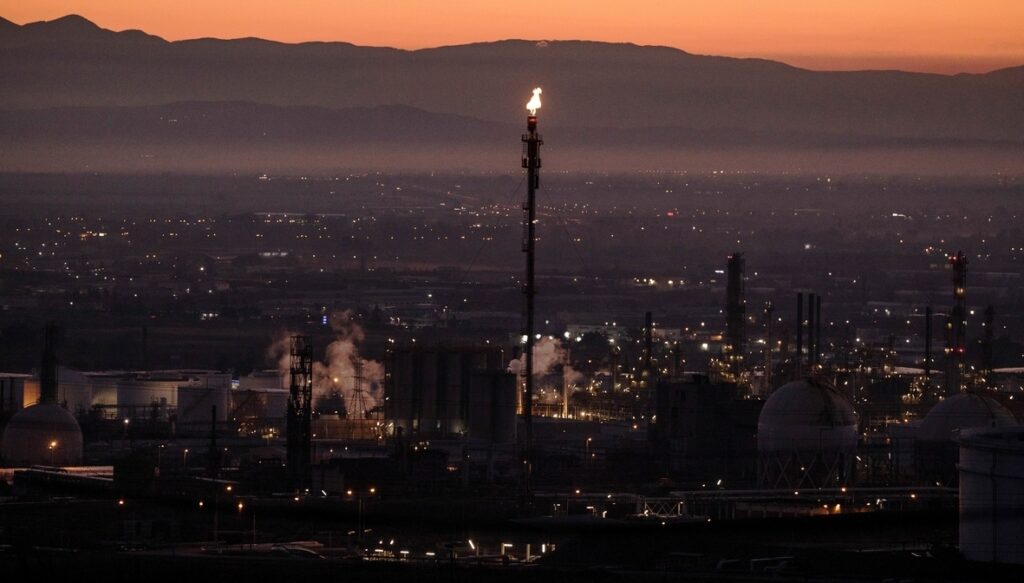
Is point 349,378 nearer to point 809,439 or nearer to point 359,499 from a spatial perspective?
point 809,439

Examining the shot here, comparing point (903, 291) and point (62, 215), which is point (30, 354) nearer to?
point (62, 215)

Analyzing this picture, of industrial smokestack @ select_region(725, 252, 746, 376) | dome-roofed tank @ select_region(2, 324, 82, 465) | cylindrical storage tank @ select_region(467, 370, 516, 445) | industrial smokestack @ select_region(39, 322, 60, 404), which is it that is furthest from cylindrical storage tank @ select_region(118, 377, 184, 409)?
industrial smokestack @ select_region(725, 252, 746, 376)

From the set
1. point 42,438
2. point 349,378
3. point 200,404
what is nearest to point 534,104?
point 42,438

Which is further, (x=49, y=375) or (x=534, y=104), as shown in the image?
(x=49, y=375)

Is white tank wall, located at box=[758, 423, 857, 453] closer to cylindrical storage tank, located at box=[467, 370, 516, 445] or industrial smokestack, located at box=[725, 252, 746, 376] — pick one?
cylindrical storage tank, located at box=[467, 370, 516, 445]

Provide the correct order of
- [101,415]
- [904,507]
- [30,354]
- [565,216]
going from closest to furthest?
1. [904,507]
2. [101,415]
3. [30,354]
4. [565,216]

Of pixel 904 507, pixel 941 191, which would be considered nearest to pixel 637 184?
pixel 941 191
